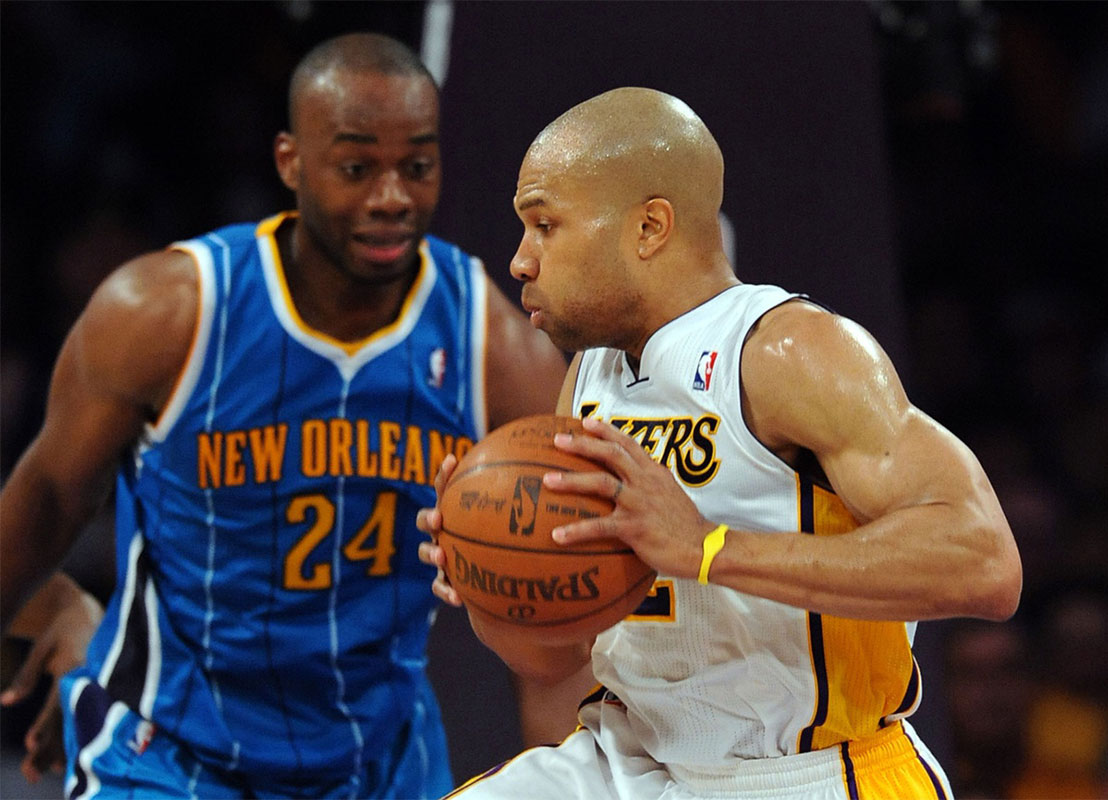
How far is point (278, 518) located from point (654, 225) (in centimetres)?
133

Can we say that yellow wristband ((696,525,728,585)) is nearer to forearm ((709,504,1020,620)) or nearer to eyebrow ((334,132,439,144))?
forearm ((709,504,1020,620))

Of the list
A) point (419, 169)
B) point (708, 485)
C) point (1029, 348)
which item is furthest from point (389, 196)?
point (1029, 348)

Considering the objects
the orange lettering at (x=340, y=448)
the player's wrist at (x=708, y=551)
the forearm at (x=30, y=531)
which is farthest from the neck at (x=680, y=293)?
the forearm at (x=30, y=531)

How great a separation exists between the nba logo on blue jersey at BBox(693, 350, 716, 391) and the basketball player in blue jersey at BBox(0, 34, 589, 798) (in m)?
1.12

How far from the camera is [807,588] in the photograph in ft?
Result: 6.59

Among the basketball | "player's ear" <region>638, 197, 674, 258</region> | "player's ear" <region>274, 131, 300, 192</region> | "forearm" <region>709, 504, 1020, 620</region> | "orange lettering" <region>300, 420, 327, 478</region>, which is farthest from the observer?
"player's ear" <region>274, 131, 300, 192</region>

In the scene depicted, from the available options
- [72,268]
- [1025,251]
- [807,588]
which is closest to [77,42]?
[72,268]

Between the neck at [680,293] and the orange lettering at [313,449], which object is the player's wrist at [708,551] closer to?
the neck at [680,293]

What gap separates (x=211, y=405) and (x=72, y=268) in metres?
3.02

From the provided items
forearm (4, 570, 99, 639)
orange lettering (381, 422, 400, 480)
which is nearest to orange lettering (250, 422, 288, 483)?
orange lettering (381, 422, 400, 480)

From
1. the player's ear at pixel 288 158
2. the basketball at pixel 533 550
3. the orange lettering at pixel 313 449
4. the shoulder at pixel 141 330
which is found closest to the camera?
the basketball at pixel 533 550

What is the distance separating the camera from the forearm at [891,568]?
197cm

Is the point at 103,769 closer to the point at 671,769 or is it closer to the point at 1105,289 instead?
the point at 671,769

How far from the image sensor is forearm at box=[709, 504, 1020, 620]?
1.97 m
